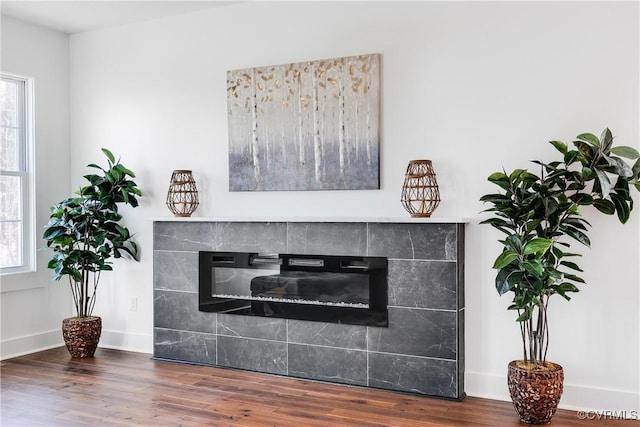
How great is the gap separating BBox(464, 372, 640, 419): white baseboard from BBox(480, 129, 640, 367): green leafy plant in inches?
12.3

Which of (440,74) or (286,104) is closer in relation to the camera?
(440,74)

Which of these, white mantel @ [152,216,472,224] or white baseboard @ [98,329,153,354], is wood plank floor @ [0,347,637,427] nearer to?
white baseboard @ [98,329,153,354]

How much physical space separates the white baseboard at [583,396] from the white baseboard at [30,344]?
11.3 ft

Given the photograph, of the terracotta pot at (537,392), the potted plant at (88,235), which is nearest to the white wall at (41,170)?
the potted plant at (88,235)

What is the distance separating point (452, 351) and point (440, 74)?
1.72 metres

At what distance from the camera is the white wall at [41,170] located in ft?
15.6

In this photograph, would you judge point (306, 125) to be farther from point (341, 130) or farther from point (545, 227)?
point (545, 227)

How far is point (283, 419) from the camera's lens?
3254 mm

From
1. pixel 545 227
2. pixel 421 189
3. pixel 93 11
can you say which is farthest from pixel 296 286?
pixel 93 11

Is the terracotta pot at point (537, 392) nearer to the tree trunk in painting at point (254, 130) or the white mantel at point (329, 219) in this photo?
the white mantel at point (329, 219)

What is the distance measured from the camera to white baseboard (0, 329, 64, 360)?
4.69 m

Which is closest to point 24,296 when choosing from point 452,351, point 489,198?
point 452,351

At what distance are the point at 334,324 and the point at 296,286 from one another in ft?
1.28

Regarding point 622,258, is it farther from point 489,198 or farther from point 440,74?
point 440,74
